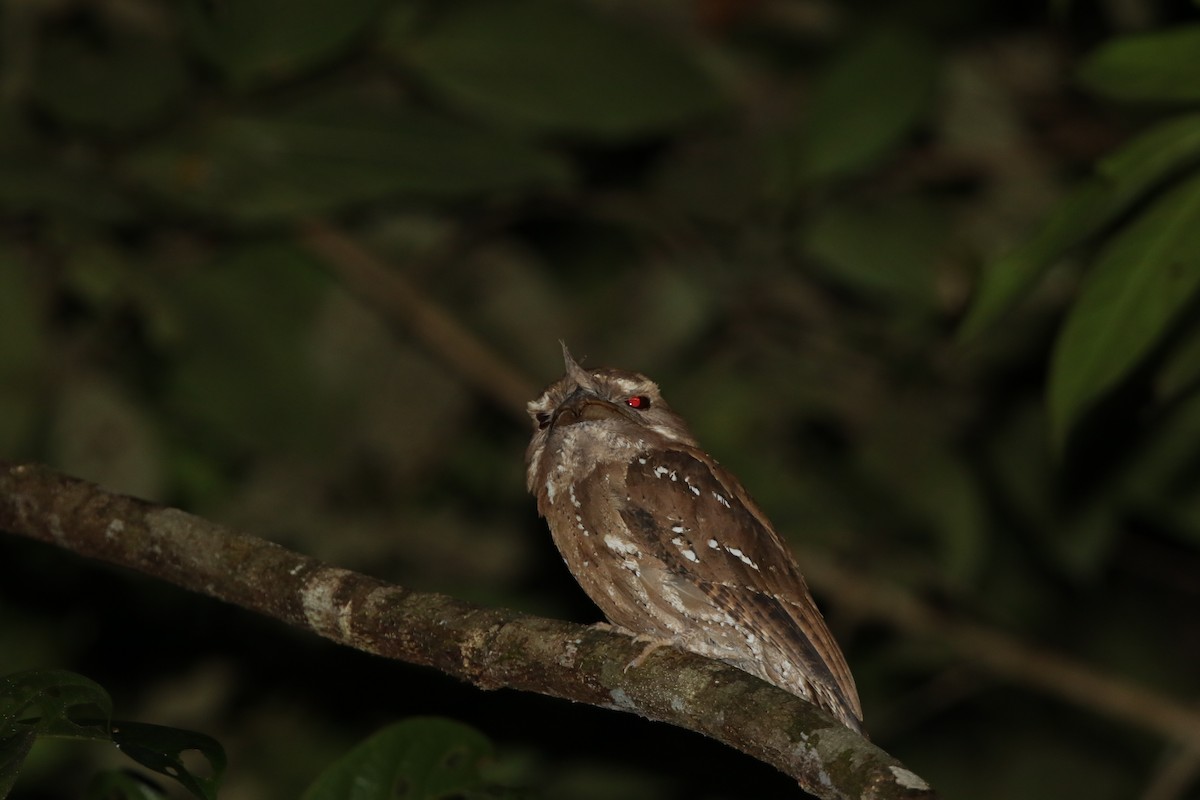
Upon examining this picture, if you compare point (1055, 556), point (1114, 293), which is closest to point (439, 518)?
→ point (1055, 556)

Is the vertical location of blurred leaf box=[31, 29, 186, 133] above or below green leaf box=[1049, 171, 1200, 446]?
above

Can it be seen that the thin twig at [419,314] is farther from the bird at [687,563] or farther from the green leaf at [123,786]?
the green leaf at [123,786]

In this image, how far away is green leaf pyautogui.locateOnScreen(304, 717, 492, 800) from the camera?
256 cm

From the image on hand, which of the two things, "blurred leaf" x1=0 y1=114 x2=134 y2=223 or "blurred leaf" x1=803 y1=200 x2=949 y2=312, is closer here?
"blurred leaf" x1=0 y1=114 x2=134 y2=223

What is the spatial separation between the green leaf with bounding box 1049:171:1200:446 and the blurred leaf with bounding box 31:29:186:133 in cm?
362

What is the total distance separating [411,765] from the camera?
264 cm

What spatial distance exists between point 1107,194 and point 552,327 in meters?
3.87

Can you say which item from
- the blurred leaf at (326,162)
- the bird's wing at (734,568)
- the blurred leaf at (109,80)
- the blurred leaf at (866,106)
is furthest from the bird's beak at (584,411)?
the blurred leaf at (109,80)

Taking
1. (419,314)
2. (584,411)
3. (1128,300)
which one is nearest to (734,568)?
(584,411)

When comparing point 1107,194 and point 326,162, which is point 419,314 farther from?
point 1107,194

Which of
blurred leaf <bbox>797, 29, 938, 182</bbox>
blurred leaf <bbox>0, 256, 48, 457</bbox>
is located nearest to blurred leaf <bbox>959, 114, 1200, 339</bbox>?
blurred leaf <bbox>797, 29, 938, 182</bbox>

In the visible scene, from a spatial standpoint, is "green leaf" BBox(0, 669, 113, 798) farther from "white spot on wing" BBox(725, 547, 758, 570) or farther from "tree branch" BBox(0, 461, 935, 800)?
"white spot on wing" BBox(725, 547, 758, 570)

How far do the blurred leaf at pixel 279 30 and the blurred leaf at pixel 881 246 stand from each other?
85.0 inches

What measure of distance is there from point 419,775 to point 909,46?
3.80m
